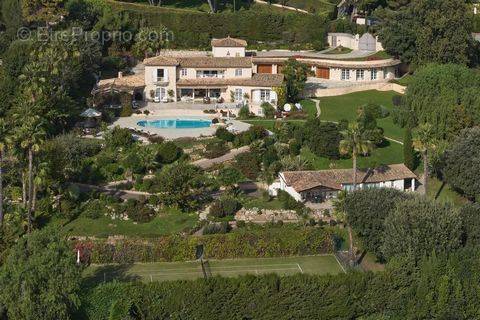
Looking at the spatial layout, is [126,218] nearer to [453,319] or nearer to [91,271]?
[91,271]

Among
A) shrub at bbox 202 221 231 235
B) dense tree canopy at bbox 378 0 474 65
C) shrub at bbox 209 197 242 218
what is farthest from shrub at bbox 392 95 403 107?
shrub at bbox 202 221 231 235

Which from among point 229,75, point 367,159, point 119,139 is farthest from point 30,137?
point 229,75

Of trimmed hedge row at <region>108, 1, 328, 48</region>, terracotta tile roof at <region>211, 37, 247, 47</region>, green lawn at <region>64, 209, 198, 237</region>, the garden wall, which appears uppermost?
trimmed hedge row at <region>108, 1, 328, 48</region>

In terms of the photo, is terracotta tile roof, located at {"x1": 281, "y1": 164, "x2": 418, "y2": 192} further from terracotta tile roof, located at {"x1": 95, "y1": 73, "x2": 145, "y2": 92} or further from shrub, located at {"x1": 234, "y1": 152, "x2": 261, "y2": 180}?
terracotta tile roof, located at {"x1": 95, "y1": 73, "x2": 145, "y2": 92}

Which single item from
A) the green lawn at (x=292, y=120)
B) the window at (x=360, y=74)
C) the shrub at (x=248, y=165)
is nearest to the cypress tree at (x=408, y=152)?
the green lawn at (x=292, y=120)

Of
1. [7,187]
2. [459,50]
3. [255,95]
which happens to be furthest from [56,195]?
[459,50]

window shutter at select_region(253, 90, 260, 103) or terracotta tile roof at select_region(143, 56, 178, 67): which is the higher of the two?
terracotta tile roof at select_region(143, 56, 178, 67)

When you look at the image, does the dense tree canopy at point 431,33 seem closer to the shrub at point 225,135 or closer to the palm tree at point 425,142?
the shrub at point 225,135
